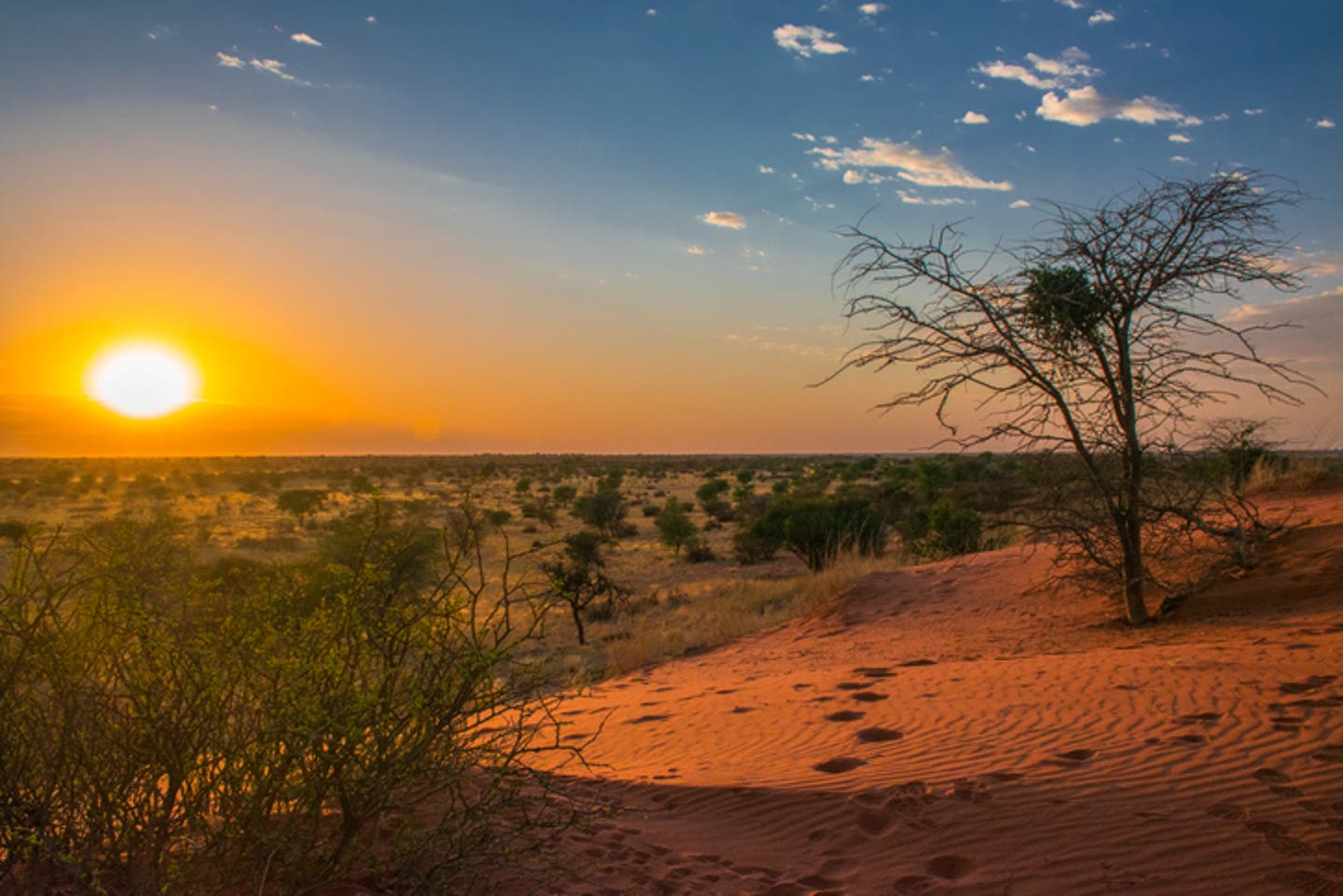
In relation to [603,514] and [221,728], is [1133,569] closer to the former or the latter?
[221,728]

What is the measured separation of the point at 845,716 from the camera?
316 inches

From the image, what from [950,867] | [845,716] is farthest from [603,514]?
[950,867]

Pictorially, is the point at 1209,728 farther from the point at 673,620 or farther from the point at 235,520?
the point at 235,520

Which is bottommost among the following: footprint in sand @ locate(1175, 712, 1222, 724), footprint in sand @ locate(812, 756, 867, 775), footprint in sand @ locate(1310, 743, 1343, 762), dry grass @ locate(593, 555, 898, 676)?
dry grass @ locate(593, 555, 898, 676)

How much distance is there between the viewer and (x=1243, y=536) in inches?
435

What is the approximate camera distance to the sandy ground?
4633 millimetres

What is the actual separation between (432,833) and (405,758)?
1.44ft

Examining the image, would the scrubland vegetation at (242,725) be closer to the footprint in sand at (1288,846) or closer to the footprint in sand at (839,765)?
the footprint in sand at (839,765)

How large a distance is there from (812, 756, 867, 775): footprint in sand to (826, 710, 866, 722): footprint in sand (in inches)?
48.3

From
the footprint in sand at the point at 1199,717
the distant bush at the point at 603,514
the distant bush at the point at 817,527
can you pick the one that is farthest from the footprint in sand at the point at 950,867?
the distant bush at the point at 603,514

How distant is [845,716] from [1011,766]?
2.22 metres

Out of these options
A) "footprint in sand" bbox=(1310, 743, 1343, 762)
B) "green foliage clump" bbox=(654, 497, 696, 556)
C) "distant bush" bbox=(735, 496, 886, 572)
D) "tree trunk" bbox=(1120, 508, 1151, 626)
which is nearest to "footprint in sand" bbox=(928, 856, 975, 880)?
"footprint in sand" bbox=(1310, 743, 1343, 762)

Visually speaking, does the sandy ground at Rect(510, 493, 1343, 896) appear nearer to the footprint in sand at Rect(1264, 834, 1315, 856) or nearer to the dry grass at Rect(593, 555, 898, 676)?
the footprint in sand at Rect(1264, 834, 1315, 856)

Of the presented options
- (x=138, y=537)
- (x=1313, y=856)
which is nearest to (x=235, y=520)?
(x=138, y=537)
